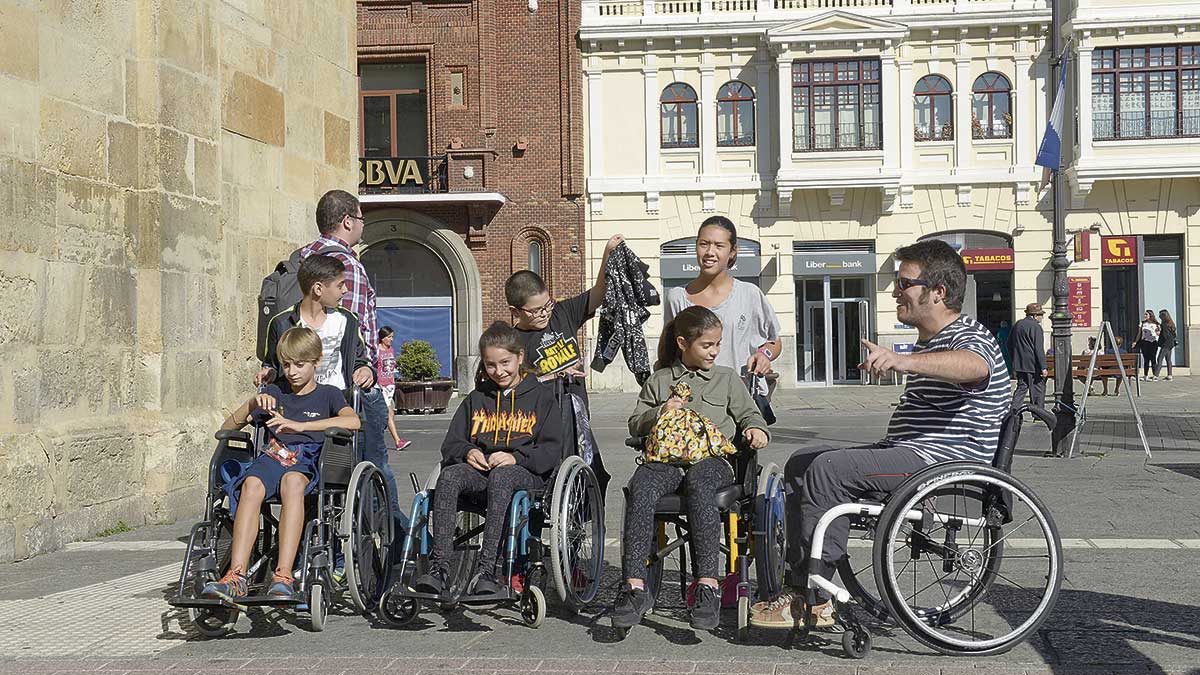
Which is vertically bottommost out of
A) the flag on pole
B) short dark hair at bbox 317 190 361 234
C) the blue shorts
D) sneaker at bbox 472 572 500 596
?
sneaker at bbox 472 572 500 596

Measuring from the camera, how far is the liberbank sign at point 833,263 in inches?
1246

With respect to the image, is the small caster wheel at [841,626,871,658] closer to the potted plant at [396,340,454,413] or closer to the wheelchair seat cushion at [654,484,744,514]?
the wheelchair seat cushion at [654,484,744,514]

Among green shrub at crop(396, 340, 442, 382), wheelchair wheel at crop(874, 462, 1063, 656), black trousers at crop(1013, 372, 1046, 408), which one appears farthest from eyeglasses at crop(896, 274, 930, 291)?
green shrub at crop(396, 340, 442, 382)

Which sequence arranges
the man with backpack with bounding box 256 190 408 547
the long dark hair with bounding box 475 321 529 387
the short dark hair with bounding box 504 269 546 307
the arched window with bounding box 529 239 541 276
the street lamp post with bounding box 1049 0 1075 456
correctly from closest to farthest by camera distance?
1. the long dark hair with bounding box 475 321 529 387
2. the short dark hair with bounding box 504 269 546 307
3. the man with backpack with bounding box 256 190 408 547
4. the street lamp post with bounding box 1049 0 1075 456
5. the arched window with bounding box 529 239 541 276

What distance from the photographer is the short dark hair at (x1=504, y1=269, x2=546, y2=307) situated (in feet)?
21.7

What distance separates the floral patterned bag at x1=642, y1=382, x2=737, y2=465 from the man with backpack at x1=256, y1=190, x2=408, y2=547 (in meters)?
1.79

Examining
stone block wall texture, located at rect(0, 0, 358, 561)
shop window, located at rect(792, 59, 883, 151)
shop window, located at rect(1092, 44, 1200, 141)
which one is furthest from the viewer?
shop window, located at rect(792, 59, 883, 151)

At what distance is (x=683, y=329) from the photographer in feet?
19.5

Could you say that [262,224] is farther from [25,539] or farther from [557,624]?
[557,624]

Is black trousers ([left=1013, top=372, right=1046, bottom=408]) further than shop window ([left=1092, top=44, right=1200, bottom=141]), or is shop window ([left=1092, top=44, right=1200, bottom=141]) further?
shop window ([left=1092, top=44, right=1200, bottom=141])

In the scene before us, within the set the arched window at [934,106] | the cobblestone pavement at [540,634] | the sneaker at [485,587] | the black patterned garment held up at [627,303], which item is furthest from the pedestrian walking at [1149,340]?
the sneaker at [485,587]

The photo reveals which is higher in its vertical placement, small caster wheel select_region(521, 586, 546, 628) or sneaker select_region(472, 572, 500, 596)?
sneaker select_region(472, 572, 500, 596)

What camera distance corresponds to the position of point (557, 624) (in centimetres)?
579

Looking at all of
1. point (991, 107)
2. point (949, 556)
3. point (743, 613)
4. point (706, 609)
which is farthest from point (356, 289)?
point (991, 107)
